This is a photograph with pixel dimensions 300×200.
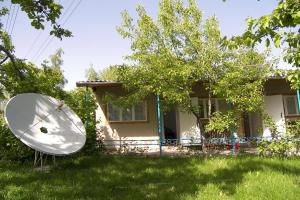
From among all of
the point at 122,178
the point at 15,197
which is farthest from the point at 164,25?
the point at 15,197

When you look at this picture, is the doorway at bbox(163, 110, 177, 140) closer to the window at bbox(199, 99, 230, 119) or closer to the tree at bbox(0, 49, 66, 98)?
the window at bbox(199, 99, 230, 119)

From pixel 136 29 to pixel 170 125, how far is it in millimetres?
6941

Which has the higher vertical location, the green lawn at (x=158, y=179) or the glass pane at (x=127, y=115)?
the glass pane at (x=127, y=115)

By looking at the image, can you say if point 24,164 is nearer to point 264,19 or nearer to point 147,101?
point 147,101

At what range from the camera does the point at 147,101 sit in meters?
15.6

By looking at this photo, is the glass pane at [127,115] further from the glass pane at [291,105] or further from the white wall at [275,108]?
the glass pane at [291,105]

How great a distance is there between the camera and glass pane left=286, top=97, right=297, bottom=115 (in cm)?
1656

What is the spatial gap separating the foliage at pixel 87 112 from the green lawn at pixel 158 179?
1230mm

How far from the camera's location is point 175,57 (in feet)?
39.9

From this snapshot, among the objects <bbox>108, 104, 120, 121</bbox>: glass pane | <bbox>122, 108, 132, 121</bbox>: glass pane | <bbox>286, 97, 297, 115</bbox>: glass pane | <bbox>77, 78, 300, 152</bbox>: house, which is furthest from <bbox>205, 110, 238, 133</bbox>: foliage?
<bbox>286, 97, 297, 115</bbox>: glass pane

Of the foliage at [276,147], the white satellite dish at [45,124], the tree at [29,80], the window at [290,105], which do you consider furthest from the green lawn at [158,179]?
the window at [290,105]

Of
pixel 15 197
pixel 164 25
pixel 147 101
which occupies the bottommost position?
pixel 15 197

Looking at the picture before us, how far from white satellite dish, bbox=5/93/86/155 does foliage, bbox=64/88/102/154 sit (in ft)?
6.36

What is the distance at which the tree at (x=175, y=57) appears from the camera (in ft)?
38.2
